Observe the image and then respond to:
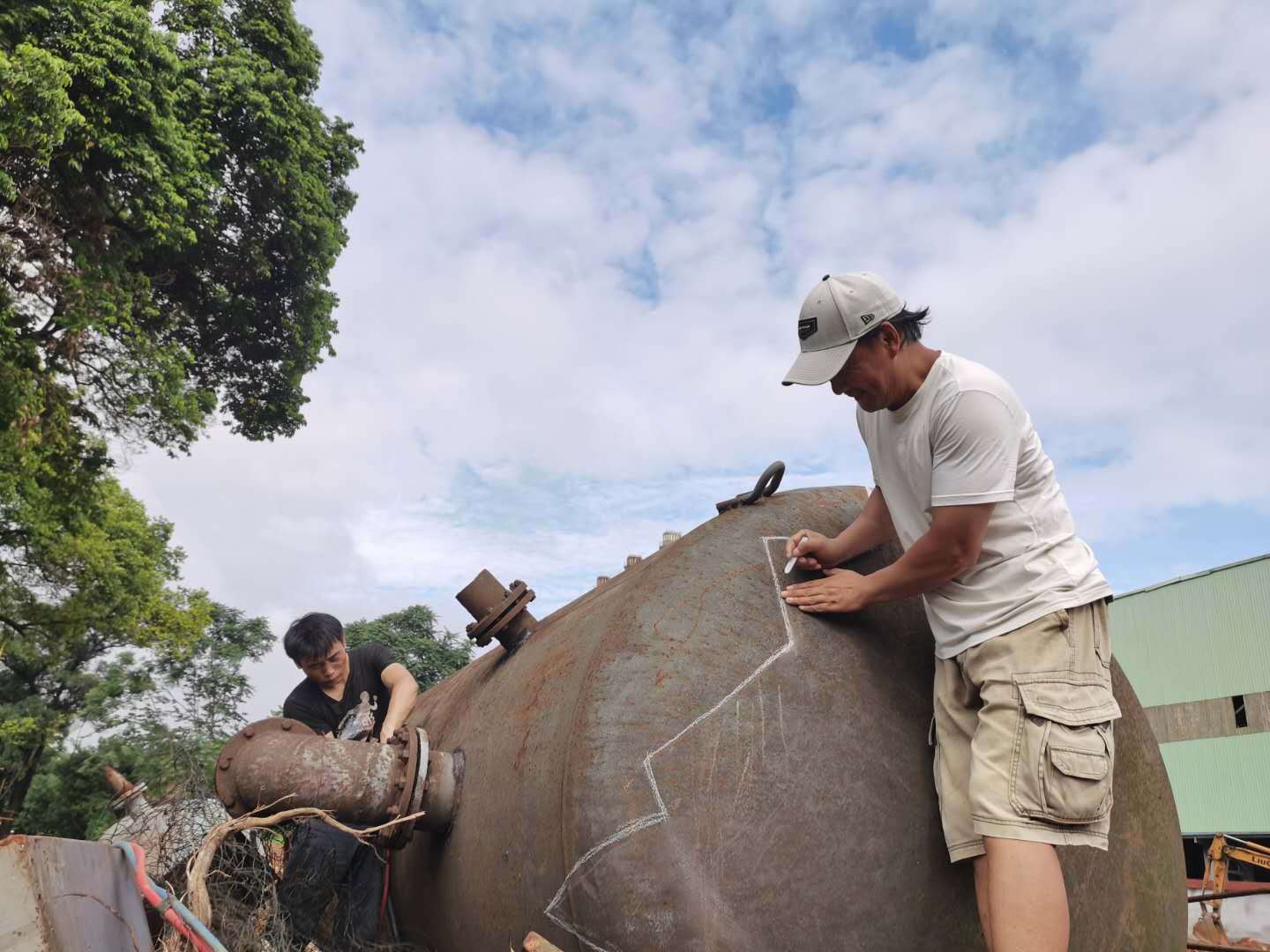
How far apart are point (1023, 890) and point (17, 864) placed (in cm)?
190

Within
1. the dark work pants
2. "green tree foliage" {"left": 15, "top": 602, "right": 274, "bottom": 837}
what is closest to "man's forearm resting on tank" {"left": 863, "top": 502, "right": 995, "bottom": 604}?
the dark work pants

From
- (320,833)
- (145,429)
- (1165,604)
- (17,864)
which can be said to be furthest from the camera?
(1165,604)

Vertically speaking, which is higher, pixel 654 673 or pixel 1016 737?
pixel 654 673

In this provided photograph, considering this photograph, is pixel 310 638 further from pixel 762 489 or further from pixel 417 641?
pixel 417 641

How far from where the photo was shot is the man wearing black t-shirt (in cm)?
293

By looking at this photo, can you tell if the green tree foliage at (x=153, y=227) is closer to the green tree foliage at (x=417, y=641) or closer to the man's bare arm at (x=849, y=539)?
the green tree foliage at (x=417, y=641)

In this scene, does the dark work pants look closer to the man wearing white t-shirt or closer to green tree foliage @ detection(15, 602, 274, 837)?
the man wearing white t-shirt

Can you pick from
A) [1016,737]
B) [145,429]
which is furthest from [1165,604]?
[1016,737]

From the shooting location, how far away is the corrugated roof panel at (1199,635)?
19.2 m

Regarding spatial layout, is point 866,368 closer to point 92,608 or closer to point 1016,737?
point 1016,737

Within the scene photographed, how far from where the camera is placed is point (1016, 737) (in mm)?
2088

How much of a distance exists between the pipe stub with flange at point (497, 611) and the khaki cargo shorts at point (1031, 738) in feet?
4.66

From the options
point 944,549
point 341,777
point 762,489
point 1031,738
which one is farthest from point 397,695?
point 1031,738

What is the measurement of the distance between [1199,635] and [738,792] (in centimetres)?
2180
